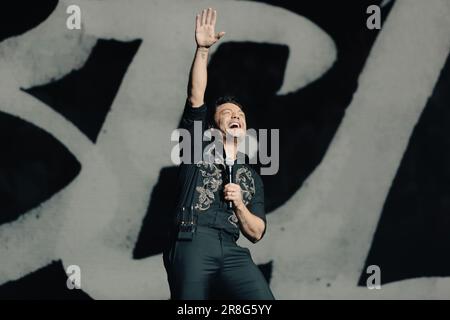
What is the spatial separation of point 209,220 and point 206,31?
2.83ft

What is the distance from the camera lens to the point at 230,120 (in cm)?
331

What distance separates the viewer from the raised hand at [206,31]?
3.15 meters

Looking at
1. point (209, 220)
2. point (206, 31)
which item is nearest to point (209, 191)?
point (209, 220)

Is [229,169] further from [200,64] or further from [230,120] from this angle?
[200,64]

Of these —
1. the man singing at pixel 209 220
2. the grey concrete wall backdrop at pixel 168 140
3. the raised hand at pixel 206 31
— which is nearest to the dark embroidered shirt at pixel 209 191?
the man singing at pixel 209 220

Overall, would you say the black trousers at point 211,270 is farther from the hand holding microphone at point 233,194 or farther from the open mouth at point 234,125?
the open mouth at point 234,125

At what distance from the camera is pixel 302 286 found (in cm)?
453

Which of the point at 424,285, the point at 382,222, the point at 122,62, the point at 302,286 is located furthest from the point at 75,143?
A: the point at 424,285

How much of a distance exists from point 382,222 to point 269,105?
1082 mm

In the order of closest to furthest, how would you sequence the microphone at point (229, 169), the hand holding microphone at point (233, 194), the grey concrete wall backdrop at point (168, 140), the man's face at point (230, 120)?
the hand holding microphone at point (233, 194)
the microphone at point (229, 169)
the man's face at point (230, 120)
the grey concrete wall backdrop at point (168, 140)

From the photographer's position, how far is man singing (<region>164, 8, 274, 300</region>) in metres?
3.05

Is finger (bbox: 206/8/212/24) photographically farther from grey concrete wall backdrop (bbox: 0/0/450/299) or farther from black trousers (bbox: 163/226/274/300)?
grey concrete wall backdrop (bbox: 0/0/450/299)

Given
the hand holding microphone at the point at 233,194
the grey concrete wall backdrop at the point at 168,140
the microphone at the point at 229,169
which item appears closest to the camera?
the hand holding microphone at the point at 233,194

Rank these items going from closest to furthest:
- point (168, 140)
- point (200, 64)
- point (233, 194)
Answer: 1. point (233, 194)
2. point (200, 64)
3. point (168, 140)
